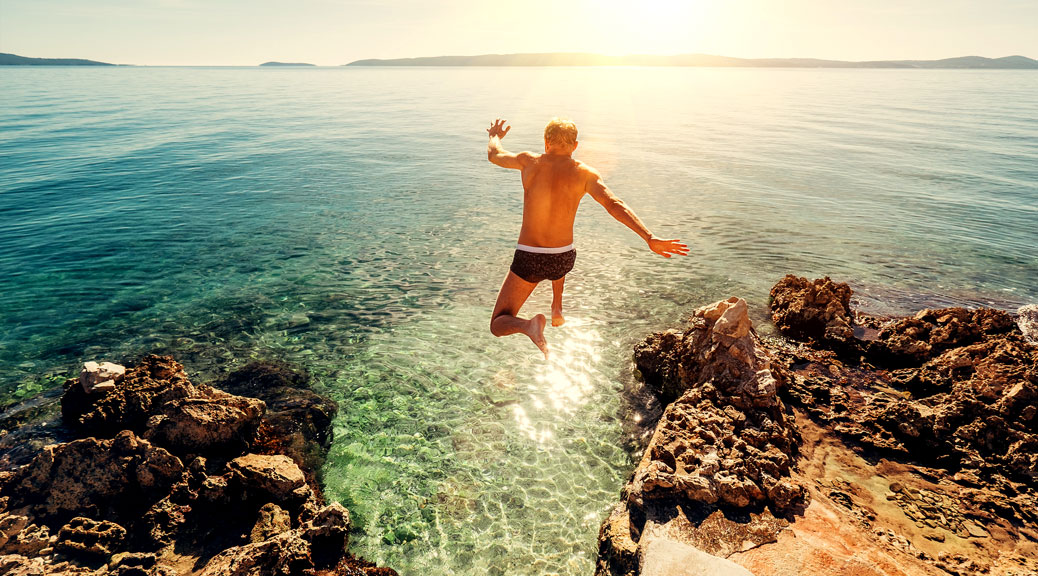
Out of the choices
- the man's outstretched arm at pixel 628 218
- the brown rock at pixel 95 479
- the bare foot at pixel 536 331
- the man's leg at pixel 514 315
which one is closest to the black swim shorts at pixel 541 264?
the man's leg at pixel 514 315

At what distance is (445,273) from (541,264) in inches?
376

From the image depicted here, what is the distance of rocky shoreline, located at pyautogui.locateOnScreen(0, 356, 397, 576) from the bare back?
5009mm

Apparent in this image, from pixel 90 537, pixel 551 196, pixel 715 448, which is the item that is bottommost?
pixel 90 537

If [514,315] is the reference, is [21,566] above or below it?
below

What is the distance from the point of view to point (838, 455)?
781 cm

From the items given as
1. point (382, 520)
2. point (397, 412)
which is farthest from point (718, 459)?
point (397, 412)

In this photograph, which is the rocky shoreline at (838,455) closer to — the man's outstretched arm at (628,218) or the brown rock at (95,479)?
the man's outstretched arm at (628,218)

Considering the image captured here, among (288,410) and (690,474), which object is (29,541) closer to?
(288,410)

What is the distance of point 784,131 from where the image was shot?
4912 cm

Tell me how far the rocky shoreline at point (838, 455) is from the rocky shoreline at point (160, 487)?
169 inches

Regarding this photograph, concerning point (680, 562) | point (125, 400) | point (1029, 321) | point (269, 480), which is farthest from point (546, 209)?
point (1029, 321)

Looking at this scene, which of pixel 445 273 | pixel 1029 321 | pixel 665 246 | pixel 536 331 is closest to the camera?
pixel 665 246

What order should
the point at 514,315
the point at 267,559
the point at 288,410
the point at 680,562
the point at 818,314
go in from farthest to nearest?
the point at 818,314 < the point at 288,410 < the point at 514,315 < the point at 267,559 < the point at 680,562

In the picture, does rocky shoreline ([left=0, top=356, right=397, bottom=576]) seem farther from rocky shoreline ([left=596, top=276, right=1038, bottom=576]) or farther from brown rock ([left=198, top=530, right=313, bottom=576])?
rocky shoreline ([left=596, top=276, right=1038, bottom=576])
